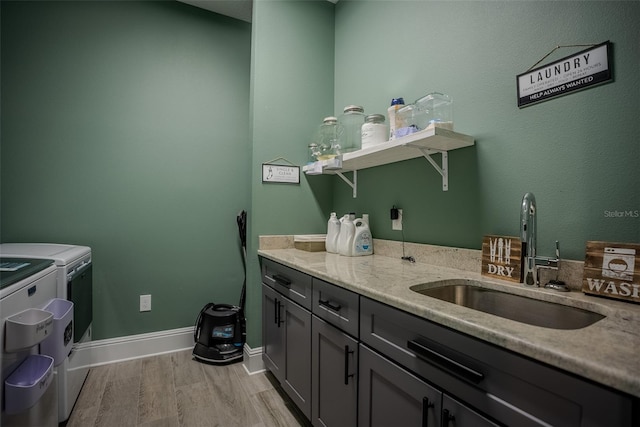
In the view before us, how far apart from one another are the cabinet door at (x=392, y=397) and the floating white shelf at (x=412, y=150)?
898 mm

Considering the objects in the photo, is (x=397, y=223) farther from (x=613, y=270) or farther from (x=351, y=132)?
(x=613, y=270)

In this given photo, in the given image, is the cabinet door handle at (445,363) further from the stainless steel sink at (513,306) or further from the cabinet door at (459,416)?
the stainless steel sink at (513,306)

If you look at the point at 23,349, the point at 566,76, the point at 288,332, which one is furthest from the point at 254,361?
the point at 566,76

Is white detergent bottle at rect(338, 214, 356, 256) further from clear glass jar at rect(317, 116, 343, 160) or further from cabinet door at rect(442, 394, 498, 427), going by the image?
cabinet door at rect(442, 394, 498, 427)

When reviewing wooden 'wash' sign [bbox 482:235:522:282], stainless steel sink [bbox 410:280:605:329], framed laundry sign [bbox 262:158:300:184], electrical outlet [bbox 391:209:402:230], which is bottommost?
stainless steel sink [bbox 410:280:605:329]

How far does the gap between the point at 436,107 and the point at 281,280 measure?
50.7 inches

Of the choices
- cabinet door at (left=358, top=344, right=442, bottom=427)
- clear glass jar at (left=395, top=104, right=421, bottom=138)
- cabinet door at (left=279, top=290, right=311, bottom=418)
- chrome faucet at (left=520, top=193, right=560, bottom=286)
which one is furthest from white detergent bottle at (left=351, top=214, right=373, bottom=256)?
chrome faucet at (left=520, top=193, right=560, bottom=286)

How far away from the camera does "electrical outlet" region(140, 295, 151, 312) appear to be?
93.0 inches

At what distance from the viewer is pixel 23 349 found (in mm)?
1115

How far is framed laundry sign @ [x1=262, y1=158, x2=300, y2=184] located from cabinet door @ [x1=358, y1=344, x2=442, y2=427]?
145 cm

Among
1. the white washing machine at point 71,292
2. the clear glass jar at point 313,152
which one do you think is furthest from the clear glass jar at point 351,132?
the white washing machine at point 71,292

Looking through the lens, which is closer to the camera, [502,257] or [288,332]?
[502,257]

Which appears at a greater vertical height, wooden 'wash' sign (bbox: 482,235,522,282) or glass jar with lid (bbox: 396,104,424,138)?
glass jar with lid (bbox: 396,104,424,138)

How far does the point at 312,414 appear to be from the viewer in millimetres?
1455
